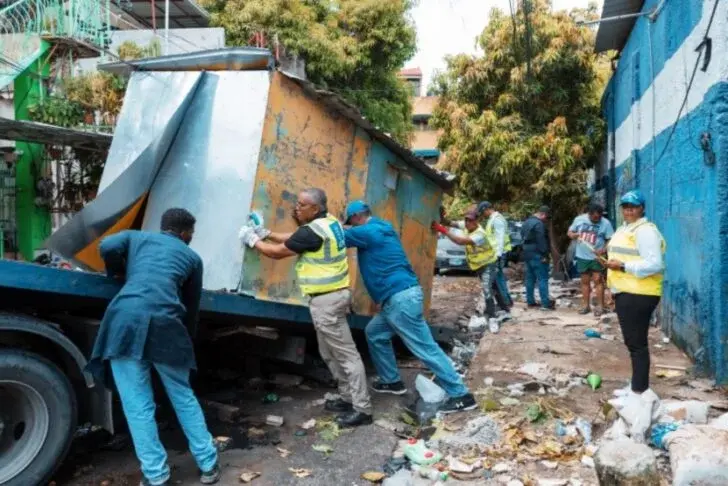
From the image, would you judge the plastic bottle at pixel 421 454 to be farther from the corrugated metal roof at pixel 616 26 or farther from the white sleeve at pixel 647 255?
the corrugated metal roof at pixel 616 26

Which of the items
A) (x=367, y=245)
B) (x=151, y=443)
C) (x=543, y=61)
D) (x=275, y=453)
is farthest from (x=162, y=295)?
(x=543, y=61)

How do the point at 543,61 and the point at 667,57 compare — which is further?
the point at 543,61

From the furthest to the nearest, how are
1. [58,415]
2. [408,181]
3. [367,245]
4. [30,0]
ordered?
[30,0] → [408,181] → [367,245] → [58,415]

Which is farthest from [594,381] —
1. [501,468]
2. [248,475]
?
[248,475]

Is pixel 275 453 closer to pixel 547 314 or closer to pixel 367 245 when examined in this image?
pixel 367 245

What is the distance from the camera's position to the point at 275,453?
13.4 feet

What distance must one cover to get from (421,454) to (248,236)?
1.85 meters

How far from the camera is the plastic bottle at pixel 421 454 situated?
3936mm

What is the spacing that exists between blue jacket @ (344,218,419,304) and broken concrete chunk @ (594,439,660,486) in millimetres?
1985

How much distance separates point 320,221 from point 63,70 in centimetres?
847

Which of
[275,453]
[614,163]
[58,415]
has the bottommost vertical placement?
[275,453]

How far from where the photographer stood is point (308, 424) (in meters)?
4.61

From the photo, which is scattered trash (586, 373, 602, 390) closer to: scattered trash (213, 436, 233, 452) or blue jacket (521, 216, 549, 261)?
scattered trash (213, 436, 233, 452)

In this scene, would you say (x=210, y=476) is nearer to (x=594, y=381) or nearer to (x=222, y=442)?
(x=222, y=442)
